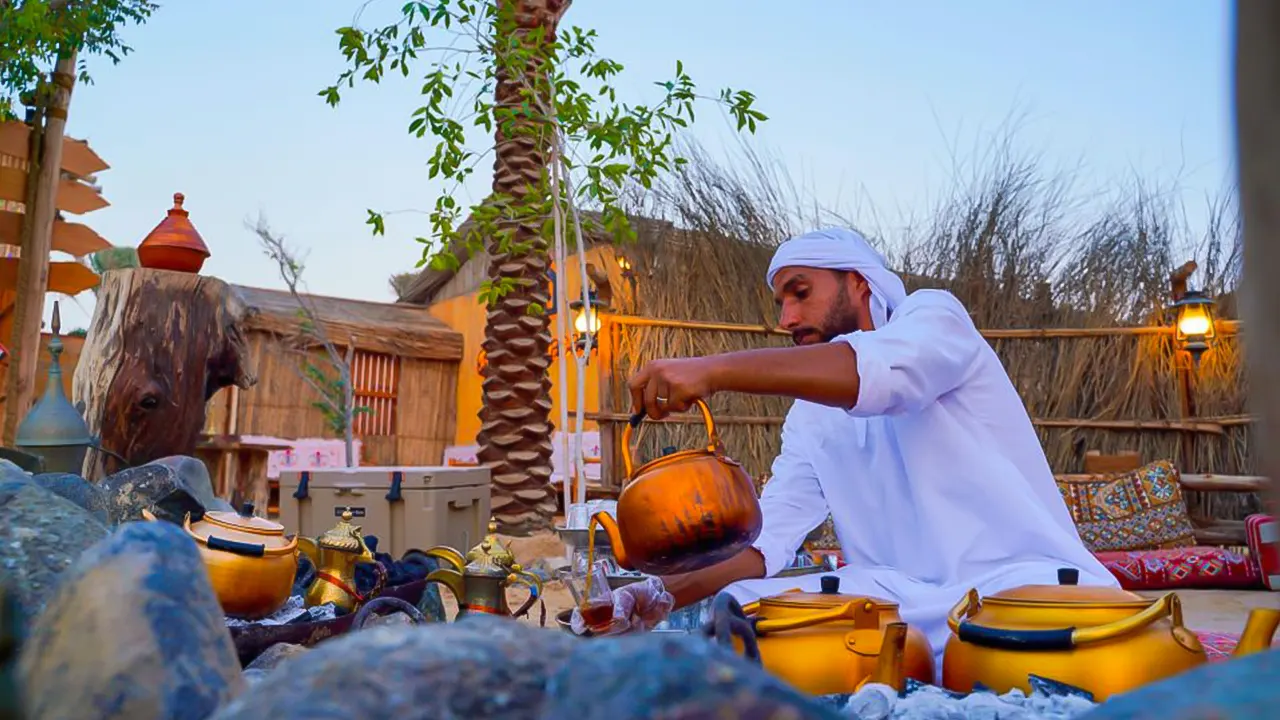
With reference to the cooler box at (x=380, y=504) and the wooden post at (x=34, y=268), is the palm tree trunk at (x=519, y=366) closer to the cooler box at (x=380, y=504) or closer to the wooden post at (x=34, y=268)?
the cooler box at (x=380, y=504)

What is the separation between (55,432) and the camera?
310 cm

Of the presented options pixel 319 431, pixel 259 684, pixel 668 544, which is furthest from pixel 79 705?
pixel 319 431

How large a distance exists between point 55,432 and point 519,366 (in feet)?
16.7

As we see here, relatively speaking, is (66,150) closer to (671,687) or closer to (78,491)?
(78,491)

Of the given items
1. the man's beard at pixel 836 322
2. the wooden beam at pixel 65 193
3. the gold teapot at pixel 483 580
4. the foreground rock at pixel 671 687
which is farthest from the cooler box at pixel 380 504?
the foreground rock at pixel 671 687

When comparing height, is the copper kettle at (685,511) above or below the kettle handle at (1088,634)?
above

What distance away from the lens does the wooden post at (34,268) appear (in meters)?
6.07

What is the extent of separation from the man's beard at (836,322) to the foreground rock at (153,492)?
1.67m

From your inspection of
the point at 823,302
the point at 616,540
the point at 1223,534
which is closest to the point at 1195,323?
the point at 1223,534

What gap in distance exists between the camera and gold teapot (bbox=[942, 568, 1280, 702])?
1.35 metres

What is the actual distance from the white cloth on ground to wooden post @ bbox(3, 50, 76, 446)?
532 cm

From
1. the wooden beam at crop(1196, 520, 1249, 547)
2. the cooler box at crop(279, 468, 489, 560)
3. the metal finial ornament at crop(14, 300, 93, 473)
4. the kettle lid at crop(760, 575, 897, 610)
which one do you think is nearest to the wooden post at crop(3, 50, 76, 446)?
the cooler box at crop(279, 468, 489, 560)

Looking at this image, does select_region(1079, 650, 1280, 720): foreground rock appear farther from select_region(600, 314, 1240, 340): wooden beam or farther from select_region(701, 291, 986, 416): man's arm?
select_region(600, 314, 1240, 340): wooden beam

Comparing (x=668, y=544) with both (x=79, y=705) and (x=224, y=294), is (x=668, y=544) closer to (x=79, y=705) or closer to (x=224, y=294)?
(x=79, y=705)
